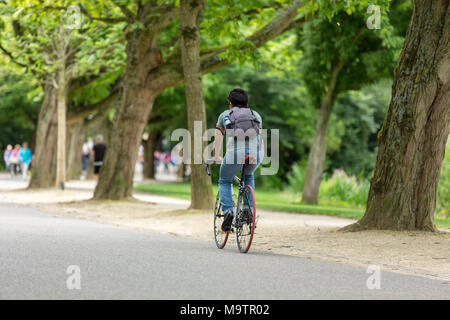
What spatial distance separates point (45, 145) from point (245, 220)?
19.7 metres

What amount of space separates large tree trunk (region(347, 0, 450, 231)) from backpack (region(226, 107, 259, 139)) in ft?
10.2

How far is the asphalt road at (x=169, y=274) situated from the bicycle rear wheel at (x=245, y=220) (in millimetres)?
175

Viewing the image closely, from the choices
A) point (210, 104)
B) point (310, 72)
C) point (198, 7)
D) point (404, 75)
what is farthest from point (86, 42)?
point (404, 75)

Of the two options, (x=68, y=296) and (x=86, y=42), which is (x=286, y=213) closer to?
(x=86, y=42)

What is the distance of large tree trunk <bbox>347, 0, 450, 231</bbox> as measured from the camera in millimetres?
11797

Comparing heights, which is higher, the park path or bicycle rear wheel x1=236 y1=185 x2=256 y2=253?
bicycle rear wheel x1=236 y1=185 x2=256 y2=253

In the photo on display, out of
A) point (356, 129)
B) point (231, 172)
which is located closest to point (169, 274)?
point (231, 172)

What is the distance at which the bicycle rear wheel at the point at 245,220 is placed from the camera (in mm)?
9672

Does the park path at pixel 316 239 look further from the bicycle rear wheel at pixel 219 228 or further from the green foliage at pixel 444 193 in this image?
the green foliage at pixel 444 193

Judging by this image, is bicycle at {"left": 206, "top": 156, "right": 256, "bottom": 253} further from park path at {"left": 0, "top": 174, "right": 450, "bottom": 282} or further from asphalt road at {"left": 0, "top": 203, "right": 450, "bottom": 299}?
park path at {"left": 0, "top": 174, "right": 450, "bottom": 282}

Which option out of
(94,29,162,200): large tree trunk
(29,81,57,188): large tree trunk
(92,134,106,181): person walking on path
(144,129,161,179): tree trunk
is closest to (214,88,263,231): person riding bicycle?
(94,29,162,200): large tree trunk

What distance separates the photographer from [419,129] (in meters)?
11.8

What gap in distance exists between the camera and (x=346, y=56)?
23.0m
